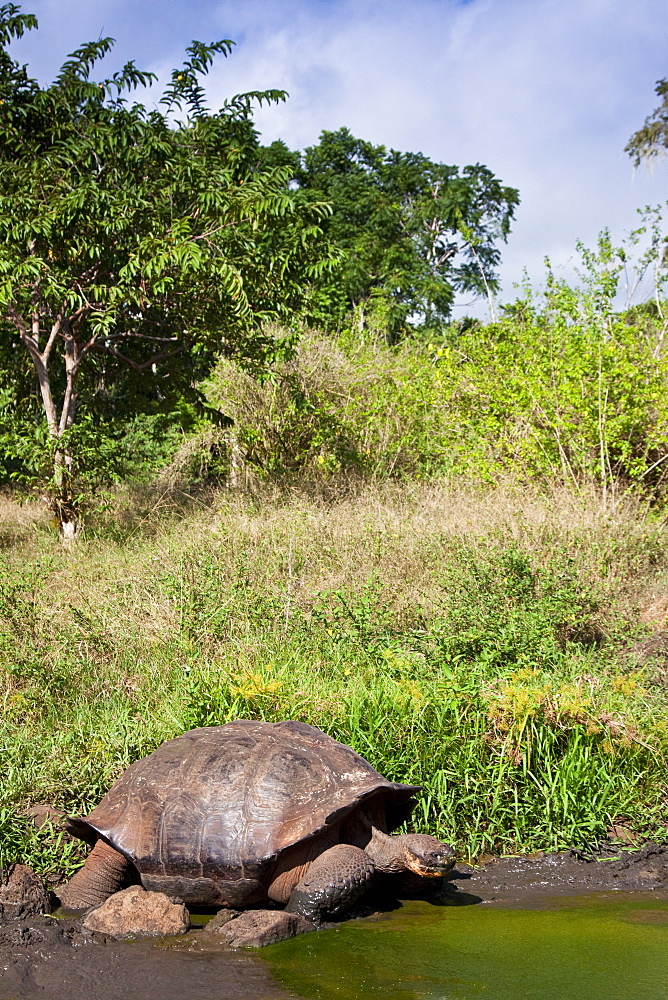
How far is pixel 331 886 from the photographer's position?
13.0 ft

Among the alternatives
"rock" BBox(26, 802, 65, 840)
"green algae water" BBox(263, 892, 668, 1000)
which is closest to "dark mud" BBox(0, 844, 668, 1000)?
"green algae water" BBox(263, 892, 668, 1000)

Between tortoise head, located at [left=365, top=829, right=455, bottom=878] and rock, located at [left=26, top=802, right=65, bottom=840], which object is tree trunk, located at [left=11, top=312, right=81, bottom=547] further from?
tortoise head, located at [left=365, top=829, right=455, bottom=878]

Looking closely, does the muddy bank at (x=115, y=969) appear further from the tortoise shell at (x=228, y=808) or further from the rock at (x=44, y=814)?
the rock at (x=44, y=814)

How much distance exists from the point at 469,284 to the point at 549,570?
887 inches

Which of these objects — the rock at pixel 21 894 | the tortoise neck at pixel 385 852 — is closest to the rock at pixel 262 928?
the tortoise neck at pixel 385 852

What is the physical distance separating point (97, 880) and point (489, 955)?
188 cm

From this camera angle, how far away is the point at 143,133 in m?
10.6

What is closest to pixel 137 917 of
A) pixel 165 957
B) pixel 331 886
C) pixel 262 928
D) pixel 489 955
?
pixel 165 957

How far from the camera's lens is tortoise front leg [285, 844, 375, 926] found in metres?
3.96

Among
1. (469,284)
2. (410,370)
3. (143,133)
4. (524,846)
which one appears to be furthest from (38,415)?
(469,284)

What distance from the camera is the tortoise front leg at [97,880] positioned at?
14.0 feet

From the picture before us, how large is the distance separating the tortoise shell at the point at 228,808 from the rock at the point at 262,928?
6.4 inches

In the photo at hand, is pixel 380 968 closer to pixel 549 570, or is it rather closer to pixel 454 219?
pixel 549 570

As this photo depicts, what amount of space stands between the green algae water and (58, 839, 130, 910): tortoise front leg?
37.0 inches
